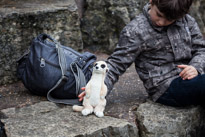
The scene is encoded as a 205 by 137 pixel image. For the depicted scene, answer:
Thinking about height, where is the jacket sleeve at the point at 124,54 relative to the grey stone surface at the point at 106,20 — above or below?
below

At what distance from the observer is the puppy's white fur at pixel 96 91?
2.19 meters

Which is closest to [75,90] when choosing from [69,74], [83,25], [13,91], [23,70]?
[69,74]

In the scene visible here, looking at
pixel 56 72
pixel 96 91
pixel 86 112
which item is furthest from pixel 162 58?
pixel 56 72

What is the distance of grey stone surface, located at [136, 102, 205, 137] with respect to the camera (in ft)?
7.31

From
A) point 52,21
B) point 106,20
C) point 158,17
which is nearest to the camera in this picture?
point 158,17

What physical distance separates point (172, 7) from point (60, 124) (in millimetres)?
1082

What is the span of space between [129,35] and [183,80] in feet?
1.67

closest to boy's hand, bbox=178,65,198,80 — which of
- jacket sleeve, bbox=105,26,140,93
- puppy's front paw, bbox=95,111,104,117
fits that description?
jacket sleeve, bbox=105,26,140,93

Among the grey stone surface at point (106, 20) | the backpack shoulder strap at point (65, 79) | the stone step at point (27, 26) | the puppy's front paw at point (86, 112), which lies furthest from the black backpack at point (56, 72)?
the grey stone surface at point (106, 20)

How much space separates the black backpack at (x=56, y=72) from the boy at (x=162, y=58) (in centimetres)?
27

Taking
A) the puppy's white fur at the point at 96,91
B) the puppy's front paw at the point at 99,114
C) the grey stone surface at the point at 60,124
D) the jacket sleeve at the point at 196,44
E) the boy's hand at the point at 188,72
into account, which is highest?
the jacket sleeve at the point at 196,44

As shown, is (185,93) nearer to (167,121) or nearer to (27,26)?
(167,121)

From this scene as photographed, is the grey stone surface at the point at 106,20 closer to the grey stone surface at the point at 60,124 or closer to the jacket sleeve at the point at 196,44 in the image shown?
the jacket sleeve at the point at 196,44

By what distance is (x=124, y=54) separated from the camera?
7.81 feet
